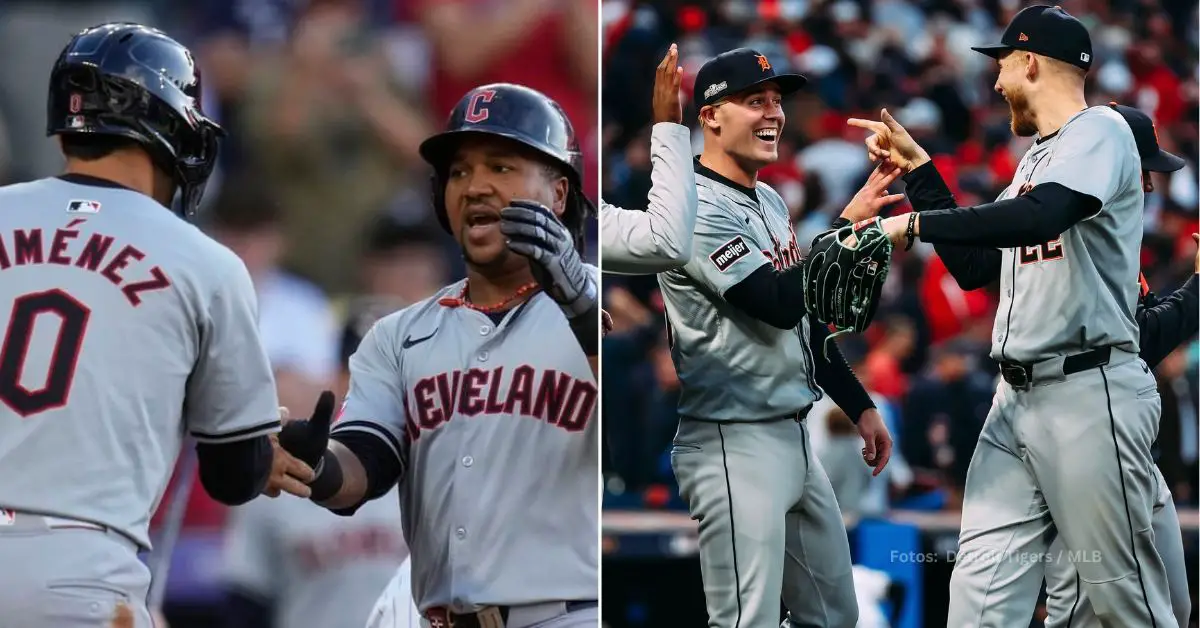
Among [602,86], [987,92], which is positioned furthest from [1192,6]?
[602,86]

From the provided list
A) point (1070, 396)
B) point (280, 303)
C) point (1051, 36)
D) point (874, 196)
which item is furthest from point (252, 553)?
point (1051, 36)

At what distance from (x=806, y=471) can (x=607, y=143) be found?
Answer: 37.0 inches

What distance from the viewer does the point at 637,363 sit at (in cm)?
321

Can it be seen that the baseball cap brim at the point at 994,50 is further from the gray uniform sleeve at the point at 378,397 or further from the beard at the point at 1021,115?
the gray uniform sleeve at the point at 378,397

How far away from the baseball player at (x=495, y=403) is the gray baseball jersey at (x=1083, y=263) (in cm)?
90

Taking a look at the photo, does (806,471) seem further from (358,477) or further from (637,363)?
(358,477)

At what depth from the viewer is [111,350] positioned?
2309mm

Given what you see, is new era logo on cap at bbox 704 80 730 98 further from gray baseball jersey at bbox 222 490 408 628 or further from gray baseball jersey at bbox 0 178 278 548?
gray baseball jersey at bbox 222 490 408 628

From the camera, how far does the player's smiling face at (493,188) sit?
117 inches

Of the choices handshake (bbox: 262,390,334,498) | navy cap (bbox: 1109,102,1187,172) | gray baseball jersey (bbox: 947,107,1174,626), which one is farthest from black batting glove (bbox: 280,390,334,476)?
navy cap (bbox: 1109,102,1187,172)

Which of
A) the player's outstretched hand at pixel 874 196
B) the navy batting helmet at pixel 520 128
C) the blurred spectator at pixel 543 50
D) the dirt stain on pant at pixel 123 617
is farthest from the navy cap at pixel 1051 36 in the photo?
the dirt stain on pant at pixel 123 617

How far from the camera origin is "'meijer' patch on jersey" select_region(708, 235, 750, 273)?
2.92 metres

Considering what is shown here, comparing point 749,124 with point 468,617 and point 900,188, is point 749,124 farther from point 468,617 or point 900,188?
point 468,617

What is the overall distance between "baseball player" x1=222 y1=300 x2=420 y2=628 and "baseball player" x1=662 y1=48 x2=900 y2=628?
45.9 inches
